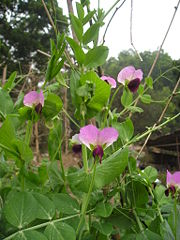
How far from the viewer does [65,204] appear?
1.02 ft

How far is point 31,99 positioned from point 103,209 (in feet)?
0.48

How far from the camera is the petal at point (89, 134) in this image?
0.29 m

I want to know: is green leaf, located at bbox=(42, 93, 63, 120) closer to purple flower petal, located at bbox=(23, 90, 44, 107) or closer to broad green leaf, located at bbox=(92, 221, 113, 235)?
purple flower petal, located at bbox=(23, 90, 44, 107)

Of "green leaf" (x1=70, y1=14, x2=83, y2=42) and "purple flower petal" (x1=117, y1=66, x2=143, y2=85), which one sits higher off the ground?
"green leaf" (x1=70, y1=14, x2=83, y2=42)

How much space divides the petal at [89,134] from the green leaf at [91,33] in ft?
0.46

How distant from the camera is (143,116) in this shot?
43.0 feet

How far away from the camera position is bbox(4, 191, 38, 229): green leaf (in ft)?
0.87

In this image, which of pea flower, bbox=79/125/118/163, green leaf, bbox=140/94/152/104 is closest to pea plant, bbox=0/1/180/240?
pea flower, bbox=79/125/118/163

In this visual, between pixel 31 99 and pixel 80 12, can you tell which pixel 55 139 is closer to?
pixel 31 99

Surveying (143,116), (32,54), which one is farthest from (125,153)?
(143,116)

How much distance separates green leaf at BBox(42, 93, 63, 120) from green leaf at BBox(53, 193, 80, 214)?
3.8 inches

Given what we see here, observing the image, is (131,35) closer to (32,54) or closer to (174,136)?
(174,136)

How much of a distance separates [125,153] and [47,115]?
11cm

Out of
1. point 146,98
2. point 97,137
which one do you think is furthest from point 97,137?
point 146,98
